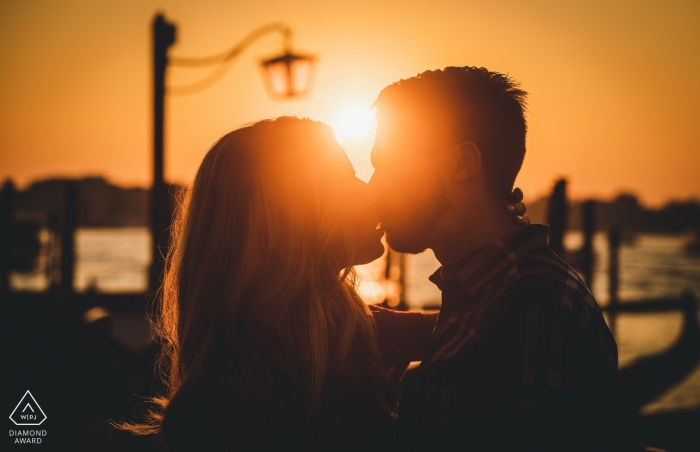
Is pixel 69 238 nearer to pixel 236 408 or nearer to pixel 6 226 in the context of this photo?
pixel 6 226

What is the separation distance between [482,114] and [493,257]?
0.72 m

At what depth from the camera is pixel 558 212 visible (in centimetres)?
686

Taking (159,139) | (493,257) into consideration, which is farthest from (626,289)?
(493,257)

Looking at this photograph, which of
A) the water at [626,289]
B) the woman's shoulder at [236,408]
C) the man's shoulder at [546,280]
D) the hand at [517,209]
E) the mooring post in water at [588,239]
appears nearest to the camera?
the man's shoulder at [546,280]

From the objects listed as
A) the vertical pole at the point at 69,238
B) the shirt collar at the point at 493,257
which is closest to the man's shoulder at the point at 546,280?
the shirt collar at the point at 493,257

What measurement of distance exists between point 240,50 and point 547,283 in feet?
22.5

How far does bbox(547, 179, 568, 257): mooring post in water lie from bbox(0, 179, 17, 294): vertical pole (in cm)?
1148

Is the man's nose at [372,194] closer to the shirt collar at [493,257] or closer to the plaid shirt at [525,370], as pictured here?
the shirt collar at [493,257]

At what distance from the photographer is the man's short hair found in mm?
2553

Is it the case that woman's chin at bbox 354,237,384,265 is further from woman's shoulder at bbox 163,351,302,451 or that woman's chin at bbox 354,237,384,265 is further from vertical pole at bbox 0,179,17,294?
vertical pole at bbox 0,179,17,294

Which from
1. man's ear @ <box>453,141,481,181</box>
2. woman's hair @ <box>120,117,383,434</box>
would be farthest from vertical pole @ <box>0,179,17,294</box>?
man's ear @ <box>453,141,481,181</box>

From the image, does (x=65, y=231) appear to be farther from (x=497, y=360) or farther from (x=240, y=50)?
(x=497, y=360)

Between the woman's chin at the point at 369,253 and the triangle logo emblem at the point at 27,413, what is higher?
the woman's chin at the point at 369,253

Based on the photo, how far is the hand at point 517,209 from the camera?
2457 mm
